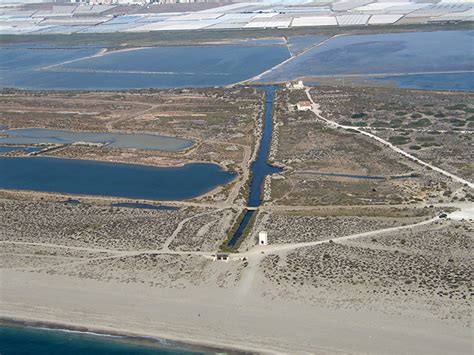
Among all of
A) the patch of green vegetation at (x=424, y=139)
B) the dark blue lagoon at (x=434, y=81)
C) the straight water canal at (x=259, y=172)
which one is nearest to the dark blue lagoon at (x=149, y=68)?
the dark blue lagoon at (x=434, y=81)

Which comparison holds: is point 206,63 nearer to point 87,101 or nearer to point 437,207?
point 87,101

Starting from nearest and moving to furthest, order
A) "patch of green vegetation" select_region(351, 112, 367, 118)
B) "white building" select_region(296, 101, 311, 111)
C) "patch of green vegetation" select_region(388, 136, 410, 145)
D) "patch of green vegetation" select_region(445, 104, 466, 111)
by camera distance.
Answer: "patch of green vegetation" select_region(388, 136, 410, 145)
"patch of green vegetation" select_region(445, 104, 466, 111)
"patch of green vegetation" select_region(351, 112, 367, 118)
"white building" select_region(296, 101, 311, 111)

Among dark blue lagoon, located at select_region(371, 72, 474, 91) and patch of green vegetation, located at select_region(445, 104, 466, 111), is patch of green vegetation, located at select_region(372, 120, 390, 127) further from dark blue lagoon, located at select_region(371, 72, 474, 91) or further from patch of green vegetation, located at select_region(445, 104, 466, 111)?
dark blue lagoon, located at select_region(371, 72, 474, 91)

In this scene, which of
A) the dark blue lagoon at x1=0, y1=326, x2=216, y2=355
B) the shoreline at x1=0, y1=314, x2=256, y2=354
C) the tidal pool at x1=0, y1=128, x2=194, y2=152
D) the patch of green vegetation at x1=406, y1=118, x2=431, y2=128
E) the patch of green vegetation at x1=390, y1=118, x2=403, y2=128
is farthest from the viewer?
the patch of green vegetation at x1=390, y1=118, x2=403, y2=128

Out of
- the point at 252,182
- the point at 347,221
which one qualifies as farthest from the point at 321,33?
the point at 347,221

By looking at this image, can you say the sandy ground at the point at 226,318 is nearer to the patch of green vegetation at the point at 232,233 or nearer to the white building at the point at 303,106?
the patch of green vegetation at the point at 232,233

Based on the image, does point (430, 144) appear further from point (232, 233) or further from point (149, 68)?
point (149, 68)

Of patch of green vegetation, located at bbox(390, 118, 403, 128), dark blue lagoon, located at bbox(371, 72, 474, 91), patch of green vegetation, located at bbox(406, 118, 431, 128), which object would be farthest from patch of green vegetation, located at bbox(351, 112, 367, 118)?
dark blue lagoon, located at bbox(371, 72, 474, 91)

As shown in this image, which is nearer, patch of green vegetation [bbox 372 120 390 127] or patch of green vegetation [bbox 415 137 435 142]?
patch of green vegetation [bbox 415 137 435 142]
